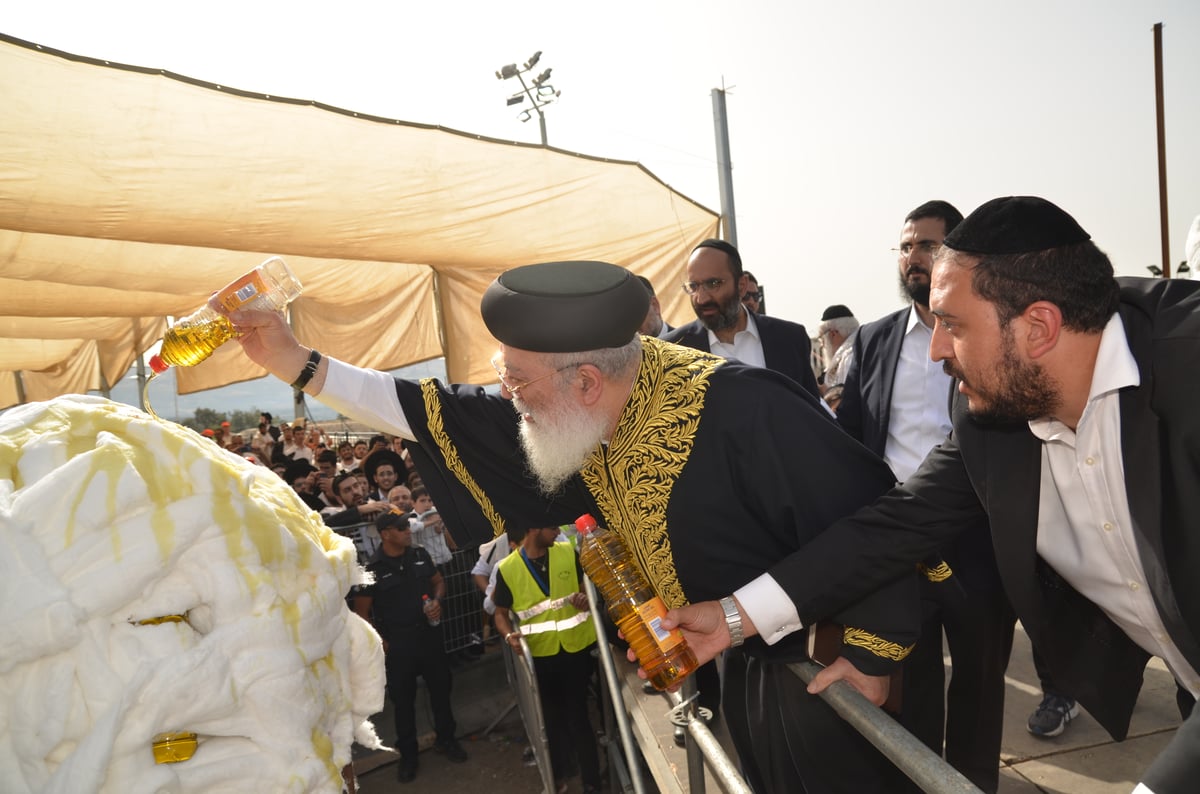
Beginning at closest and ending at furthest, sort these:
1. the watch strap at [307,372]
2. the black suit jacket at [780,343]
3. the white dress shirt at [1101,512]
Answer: the white dress shirt at [1101,512]
the watch strap at [307,372]
the black suit jacket at [780,343]

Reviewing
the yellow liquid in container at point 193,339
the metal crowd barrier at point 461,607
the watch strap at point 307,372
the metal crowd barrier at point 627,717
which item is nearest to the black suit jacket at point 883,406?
the metal crowd barrier at point 627,717

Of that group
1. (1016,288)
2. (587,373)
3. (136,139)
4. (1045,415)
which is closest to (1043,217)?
(1016,288)

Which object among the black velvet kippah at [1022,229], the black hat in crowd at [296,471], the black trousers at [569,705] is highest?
the black velvet kippah at [1022,229]

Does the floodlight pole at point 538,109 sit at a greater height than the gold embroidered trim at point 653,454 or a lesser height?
greater

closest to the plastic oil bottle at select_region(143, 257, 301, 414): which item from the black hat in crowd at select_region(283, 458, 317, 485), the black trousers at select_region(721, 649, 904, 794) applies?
the black trousers at select_region(721, 649, 904, 794)

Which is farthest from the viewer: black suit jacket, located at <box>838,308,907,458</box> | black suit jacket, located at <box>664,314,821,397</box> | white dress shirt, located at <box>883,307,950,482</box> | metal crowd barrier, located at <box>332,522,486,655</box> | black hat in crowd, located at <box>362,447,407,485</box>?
black hat in crowd, located at <box>362,447,407,485</box>

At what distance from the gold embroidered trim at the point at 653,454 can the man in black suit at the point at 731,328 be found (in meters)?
1.84

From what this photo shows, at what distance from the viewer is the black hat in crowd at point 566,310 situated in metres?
2.17

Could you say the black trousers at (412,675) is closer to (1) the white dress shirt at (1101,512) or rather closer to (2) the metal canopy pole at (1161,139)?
(1) the white dress shirt at (1101,512)

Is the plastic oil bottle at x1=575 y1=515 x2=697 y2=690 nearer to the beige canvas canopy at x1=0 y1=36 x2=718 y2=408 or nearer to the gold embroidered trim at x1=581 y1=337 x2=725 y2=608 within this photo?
the gold embroidered trim at x1=581 y1=337 x2=725 y2=608

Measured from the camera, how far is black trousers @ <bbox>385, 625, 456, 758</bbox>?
5.23 meters

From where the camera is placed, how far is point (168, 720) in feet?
3.89

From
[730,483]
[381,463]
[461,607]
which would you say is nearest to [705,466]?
[730,483]

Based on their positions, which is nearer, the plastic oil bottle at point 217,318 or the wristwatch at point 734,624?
the wristwatch at point 734,624
